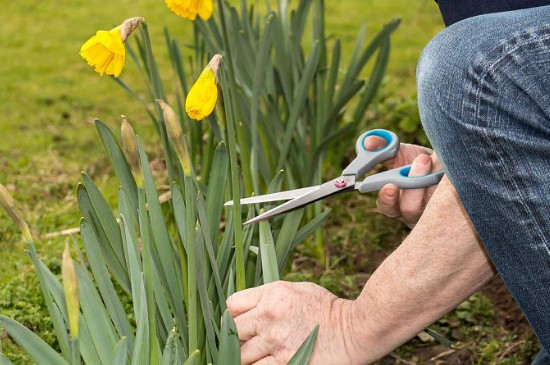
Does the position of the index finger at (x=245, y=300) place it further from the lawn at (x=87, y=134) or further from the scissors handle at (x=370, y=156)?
the lawn at (x=87, y=134)

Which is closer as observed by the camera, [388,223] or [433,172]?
[433,172]

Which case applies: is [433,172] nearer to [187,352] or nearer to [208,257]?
[208,257]

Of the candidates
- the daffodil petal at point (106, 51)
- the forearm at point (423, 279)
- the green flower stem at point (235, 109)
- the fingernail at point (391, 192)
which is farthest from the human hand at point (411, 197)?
the daffodil petal at point (106, 51)

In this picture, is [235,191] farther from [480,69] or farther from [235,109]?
[235,109]

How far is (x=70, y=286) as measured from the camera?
1.09m

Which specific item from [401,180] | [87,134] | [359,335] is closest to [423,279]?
[359,335]

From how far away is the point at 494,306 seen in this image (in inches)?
94.0

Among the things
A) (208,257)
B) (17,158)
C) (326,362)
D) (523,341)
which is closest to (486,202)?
(326,362)

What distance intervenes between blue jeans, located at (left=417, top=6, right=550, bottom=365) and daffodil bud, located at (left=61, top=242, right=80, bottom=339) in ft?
1.93

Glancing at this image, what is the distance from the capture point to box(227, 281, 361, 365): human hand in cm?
149

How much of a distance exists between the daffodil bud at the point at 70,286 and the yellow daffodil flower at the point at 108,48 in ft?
1.34

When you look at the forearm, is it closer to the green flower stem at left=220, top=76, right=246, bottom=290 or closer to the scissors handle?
the green flower stem at left=220, top=76, right=246, bottom=290

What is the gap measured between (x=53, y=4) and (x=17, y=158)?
2.17 meters

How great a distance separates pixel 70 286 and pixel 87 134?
7.93 feet
